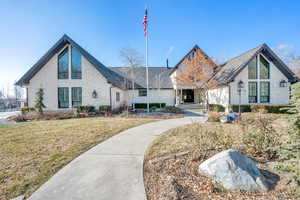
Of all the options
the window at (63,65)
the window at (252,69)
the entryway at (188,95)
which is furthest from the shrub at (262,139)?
the entryway at (188,95)

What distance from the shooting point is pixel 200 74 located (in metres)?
17.3

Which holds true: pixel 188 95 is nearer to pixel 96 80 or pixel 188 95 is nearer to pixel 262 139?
pixel 96 80

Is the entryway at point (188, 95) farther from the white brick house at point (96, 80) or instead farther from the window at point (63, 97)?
the window at point (63, 97)

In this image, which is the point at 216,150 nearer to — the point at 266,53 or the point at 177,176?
the point at 177,176

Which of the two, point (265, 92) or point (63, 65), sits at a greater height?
point (63, 65)

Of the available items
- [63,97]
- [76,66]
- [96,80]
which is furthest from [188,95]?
[63,97]

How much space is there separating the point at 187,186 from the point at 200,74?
1615 cm

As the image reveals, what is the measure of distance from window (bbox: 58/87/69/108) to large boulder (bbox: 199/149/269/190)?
1622 centimetres

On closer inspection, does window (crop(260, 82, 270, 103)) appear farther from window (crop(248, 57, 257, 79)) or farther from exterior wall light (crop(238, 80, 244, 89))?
exterior wall light (crop(238, 80, 244, 89))

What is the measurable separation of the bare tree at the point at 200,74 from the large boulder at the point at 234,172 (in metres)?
14.5

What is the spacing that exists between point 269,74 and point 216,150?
16798 mm

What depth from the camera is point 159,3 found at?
1078cm

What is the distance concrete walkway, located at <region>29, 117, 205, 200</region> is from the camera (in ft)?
8.64

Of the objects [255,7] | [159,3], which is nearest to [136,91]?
[159,3]
